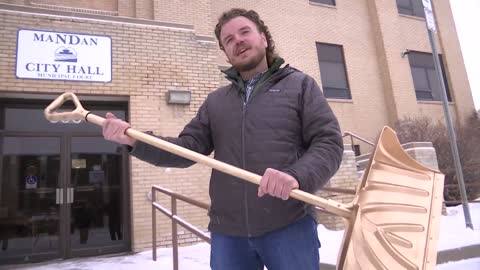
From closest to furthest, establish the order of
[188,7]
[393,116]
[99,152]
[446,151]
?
[99,152], [188,7], [446,151], [393,116]

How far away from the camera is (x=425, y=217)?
1750 millimetres

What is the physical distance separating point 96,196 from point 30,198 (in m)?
1.07

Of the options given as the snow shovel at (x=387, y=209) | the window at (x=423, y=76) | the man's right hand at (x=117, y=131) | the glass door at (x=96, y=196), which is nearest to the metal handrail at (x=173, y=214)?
the glass door at (x=96, y=196)

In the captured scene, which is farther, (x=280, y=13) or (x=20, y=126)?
(x=280, y=13)

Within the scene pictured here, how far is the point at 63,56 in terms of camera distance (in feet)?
21.1

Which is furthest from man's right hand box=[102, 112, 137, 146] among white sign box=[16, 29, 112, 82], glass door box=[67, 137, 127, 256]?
glass door box=[67, 137, 127, 256]

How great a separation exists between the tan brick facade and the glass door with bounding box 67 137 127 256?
0.59m

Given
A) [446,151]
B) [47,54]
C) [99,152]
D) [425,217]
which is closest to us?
Result: [425,217]

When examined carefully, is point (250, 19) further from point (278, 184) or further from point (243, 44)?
point (278, 184)

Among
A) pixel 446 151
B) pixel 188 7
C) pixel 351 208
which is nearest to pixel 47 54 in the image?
pixel 188 7

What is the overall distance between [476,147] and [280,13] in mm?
7125

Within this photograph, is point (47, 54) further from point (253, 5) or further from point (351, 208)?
point (253, 5)

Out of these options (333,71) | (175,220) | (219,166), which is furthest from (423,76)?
(219,166)

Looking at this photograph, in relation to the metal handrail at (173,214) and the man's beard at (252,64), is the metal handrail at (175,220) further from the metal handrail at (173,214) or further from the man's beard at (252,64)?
the man's beard at (252,64)
